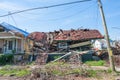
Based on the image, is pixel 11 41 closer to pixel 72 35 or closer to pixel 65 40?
pixel 65 40

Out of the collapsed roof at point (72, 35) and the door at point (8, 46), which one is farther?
the door at point (8, 46)

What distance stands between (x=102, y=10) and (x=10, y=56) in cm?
1508

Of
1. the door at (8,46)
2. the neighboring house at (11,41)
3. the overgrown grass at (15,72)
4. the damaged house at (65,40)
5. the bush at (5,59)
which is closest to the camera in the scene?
the overgrown grass at (15,72)

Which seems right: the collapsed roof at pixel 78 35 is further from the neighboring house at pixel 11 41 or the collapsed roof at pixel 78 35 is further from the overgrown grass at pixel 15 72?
the overgrown grass at pixel 15 72

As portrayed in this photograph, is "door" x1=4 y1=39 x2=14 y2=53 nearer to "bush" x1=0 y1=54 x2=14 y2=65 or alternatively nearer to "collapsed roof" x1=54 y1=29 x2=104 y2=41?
"bush" x1=0 y1=54 x2=14 y2=65

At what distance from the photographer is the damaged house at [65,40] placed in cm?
3048

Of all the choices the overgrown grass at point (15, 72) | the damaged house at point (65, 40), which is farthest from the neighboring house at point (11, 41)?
the overgrown grass at point (15, 72)

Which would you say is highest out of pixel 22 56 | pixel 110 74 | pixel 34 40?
pixel 34 40

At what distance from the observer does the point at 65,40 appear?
31.2 metres

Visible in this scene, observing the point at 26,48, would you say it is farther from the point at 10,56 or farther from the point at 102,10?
the point at 102,10

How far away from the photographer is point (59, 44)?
31844 mm

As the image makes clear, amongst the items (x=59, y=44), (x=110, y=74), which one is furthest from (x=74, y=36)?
(x=110, y=74)

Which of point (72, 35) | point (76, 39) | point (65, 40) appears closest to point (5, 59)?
point (65, 40)

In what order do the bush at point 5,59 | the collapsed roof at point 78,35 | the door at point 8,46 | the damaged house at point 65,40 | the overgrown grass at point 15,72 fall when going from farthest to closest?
the door at point 8,46 < the collapsed roof at point 78,35 < the damaged house at point 65,40 < the bush at point 5,59 < the overgrown grass at point 15,72
